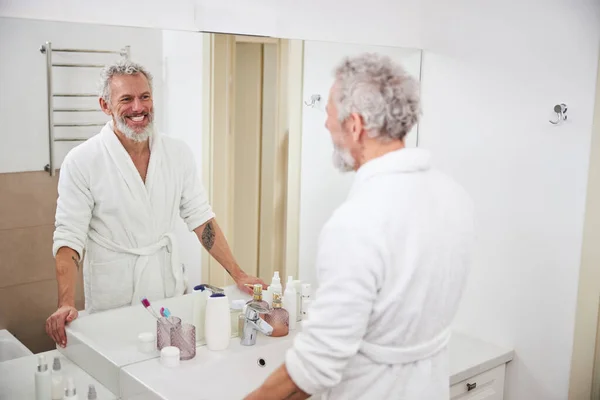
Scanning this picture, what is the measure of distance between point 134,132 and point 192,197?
0.83 feet

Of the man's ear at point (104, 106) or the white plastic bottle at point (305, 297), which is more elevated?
the man's ear at point (104, 106)

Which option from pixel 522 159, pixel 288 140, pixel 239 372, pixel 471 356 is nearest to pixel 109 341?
pixel 239 372

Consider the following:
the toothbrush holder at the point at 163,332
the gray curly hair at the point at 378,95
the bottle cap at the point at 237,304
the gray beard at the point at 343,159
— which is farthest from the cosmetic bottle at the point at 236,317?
the gray curly hair at the point at 378,95

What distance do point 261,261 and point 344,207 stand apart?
0.83 metres

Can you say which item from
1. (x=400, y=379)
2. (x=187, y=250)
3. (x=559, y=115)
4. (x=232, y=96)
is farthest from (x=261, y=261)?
(x=559, y=115)

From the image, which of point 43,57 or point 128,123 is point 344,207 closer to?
point 128,123

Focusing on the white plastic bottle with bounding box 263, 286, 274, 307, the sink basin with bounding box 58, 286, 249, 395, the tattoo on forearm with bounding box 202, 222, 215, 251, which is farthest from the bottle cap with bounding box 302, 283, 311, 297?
the sink basin with bounding box 58, 286, 249, 395

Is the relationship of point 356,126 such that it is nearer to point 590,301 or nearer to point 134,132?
point 134,132

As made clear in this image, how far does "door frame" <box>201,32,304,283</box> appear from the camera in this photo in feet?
6.22

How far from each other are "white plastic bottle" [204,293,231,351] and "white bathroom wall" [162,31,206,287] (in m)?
0.09

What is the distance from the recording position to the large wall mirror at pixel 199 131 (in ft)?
5.28

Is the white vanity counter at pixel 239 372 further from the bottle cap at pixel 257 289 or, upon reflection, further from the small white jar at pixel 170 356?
the bottle cap at pixel 257 289

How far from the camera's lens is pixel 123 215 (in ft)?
5.77

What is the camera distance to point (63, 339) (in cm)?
174
